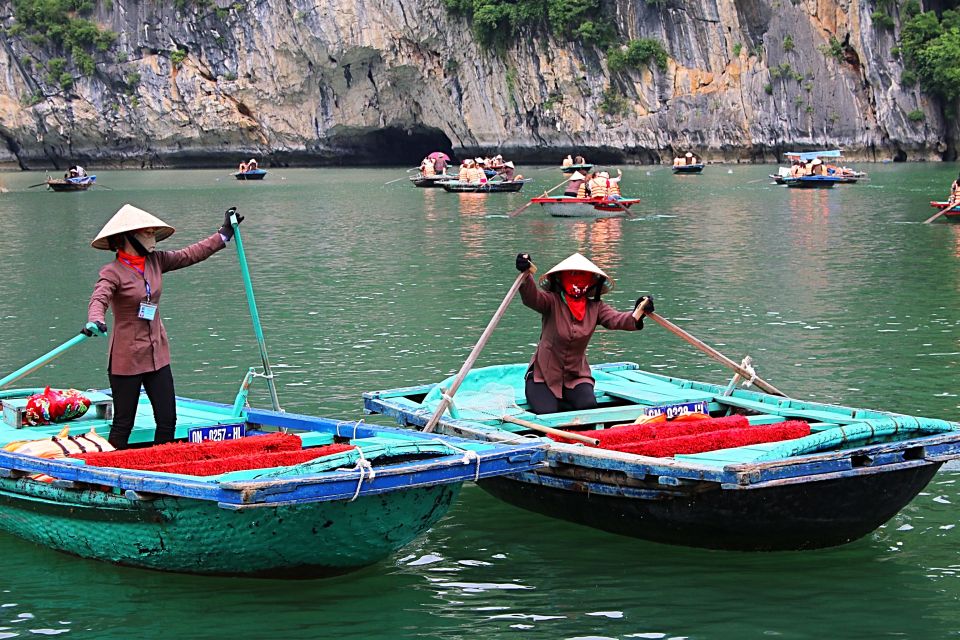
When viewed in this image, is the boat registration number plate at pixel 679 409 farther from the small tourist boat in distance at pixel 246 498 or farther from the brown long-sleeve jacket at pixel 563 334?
the small tourist boat in distance at pixel 246 498

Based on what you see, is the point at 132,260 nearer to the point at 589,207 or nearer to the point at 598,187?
the point at 589,207

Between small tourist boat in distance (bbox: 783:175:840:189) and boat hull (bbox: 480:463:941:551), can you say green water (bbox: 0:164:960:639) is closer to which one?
boat hull (bbox: 480:463:941:551)

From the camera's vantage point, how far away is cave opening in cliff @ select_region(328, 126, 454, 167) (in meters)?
74.6

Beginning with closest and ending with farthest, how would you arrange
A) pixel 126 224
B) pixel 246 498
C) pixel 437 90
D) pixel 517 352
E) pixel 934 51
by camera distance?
pixel 246 498 < pixel 126 224 < pixel 517 352 < pixel 934 51 < pixel 437 90

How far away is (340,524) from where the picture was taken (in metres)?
6.52

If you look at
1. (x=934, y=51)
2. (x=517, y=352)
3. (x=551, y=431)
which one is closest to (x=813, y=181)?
(x=934, y=51)

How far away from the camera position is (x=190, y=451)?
23.9ft

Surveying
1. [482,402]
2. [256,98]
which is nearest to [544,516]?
[482,402]

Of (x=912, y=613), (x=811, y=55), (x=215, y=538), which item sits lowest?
(x=912, y=613)

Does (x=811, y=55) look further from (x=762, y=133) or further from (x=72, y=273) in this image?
(x=72, y=273)

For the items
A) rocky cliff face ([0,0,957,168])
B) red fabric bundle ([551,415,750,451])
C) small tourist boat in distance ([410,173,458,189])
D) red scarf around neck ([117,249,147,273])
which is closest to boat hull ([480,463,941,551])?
red fabric bundle ([551,415,750,451])

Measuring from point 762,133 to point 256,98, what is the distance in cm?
2951

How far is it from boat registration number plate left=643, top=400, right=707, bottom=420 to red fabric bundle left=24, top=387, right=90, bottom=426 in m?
3.92

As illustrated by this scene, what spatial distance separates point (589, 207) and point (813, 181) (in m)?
13.1
